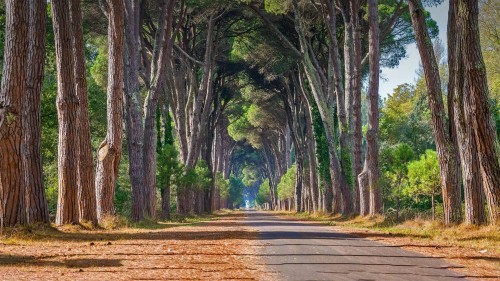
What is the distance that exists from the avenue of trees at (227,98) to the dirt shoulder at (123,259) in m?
1.86

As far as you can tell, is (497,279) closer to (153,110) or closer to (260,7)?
(153,110)

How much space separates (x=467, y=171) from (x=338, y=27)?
792 inches

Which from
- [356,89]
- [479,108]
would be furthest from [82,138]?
[356,89]

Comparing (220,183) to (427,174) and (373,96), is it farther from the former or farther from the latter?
(427,174)

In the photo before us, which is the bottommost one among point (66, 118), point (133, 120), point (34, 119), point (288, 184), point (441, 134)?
point (288, 184)

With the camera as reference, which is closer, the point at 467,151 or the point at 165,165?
the point at 467,151

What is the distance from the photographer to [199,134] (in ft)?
128

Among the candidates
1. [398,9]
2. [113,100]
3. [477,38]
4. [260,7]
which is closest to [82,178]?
[113,100]

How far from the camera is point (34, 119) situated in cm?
1573

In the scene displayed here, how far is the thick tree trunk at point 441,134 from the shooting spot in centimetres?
1725

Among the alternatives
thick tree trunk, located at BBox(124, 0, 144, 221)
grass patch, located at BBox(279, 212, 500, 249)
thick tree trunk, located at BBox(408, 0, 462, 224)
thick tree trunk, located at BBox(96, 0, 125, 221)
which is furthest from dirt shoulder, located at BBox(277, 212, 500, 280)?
thick tree trunk, located at BBox(124, 0, 144, 221)

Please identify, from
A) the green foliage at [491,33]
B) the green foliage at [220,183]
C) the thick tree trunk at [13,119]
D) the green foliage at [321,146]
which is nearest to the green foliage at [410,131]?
the green foliage at [491,33]

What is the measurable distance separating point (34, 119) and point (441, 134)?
36.0ft

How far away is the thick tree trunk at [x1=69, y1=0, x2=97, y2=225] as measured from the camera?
58.2 ft
